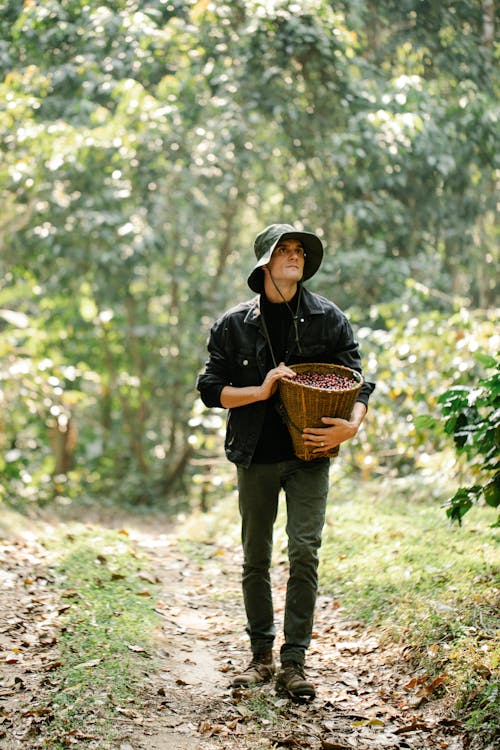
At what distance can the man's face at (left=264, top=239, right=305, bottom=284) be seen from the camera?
388 cm

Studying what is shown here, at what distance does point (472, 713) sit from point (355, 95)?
24.6 feet

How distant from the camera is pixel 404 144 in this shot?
9156 millimetres

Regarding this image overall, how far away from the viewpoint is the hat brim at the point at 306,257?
3834 millimetres

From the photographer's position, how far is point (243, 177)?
35.7 feet

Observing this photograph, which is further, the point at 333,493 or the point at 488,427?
the point at 333,493

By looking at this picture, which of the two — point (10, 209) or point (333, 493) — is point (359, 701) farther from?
point (10, 209)

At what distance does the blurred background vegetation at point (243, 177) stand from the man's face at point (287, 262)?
11.1 feet

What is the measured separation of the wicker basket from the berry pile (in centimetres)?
1

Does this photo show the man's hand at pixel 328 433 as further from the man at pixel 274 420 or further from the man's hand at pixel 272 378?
the man's hand at pixel 272 378

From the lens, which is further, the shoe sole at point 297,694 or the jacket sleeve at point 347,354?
the jacket sleeve at point 347,354

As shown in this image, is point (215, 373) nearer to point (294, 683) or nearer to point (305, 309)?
point (305, 309)

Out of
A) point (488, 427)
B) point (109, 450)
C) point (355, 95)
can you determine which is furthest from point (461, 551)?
point (109, 450)

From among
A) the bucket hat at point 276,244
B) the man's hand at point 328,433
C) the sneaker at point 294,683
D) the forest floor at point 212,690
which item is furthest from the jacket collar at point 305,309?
the forest floor at point 212,690

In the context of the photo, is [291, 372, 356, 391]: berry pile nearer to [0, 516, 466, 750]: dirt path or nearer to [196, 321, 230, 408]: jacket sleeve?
[196, 321, 230, 408]: jacket sleeve
